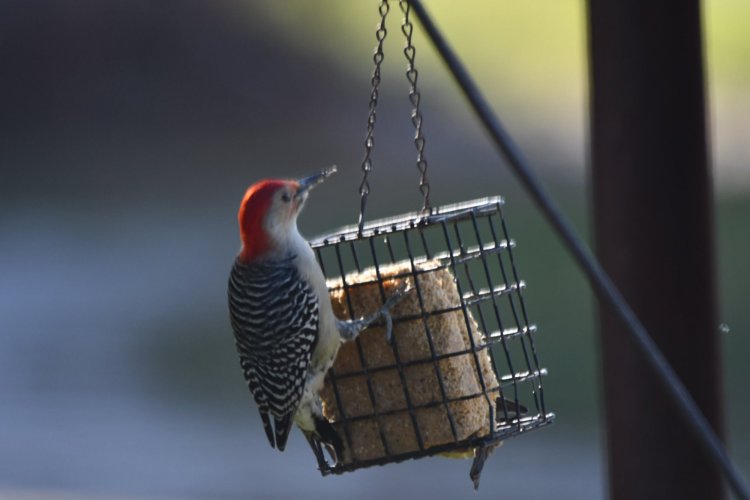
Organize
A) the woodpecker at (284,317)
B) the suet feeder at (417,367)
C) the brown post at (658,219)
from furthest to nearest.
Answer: the woodpecker at (284,317), the suet feeder at (417,367), the brown post at (658,219)

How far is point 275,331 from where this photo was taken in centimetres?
375

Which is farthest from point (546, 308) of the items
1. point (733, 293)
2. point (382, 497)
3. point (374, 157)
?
point (374, 157)

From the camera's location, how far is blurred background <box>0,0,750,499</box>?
30.8 feet

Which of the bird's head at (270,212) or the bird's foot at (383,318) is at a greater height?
the bird's head at (270,212)

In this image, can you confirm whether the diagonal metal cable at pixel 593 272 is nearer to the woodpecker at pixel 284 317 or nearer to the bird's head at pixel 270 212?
the woodpecker at pixel 284 317

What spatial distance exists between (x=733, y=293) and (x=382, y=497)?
3318mm

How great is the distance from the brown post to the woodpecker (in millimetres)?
865

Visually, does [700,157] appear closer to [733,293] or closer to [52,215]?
[733,293]

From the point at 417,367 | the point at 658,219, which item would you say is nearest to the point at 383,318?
the point at 417,367

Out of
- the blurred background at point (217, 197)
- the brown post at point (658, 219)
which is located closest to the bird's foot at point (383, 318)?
the brown post at point (658, 219)

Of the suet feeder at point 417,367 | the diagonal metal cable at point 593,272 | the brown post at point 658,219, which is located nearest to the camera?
the diagonal metal cable at point 593,272

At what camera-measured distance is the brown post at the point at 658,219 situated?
2781 millimetres

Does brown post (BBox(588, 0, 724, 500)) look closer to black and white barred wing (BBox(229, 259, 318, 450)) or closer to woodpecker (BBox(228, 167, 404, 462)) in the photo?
woodpecker (BBox(228, 167, 404, 462))

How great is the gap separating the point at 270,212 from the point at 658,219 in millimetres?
1334
